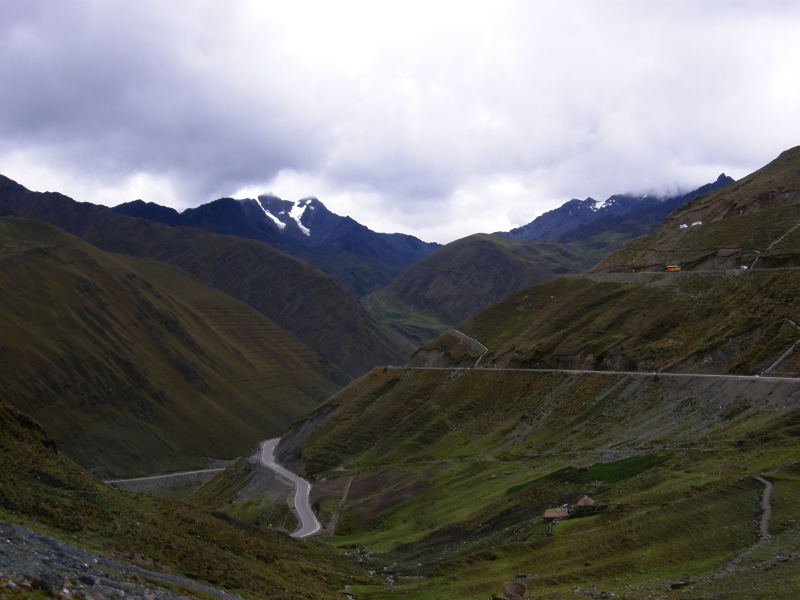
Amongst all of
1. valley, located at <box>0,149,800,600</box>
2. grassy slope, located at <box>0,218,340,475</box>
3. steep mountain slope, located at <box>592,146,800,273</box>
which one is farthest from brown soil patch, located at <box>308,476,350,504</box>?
grassy slope, located at <box>0,218,340,475</box>

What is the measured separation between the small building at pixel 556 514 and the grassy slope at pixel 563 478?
89 centimetres

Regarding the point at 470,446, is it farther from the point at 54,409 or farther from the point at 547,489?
the point at 54,409

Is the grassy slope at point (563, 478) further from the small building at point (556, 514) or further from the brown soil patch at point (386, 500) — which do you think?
the small building at point (556, 514)

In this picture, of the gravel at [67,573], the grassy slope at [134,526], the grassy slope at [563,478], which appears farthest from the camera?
the grassy slope at [563,478]

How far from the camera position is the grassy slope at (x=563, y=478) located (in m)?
32.4

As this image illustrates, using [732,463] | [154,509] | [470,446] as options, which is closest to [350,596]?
[154,509]

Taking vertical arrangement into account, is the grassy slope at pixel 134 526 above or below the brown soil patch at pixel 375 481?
above

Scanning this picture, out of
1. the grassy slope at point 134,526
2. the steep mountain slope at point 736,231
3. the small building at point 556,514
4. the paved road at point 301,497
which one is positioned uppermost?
the steep mountain slope at point 736,231

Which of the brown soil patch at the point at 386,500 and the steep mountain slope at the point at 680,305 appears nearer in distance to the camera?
the brown soil patch at the point at 386,500

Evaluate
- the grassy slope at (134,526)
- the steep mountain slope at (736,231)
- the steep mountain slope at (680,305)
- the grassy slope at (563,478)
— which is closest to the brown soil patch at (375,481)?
the grassy slope at (563,478)

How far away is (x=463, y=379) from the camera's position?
98688 mm

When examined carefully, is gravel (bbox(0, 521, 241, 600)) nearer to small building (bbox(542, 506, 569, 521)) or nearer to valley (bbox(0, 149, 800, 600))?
valley (bbox(0, 149, 800, 600))

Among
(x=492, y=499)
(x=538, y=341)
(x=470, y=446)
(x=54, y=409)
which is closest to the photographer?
(x=492, y=499)

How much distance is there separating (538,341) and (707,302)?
78.9 ft
